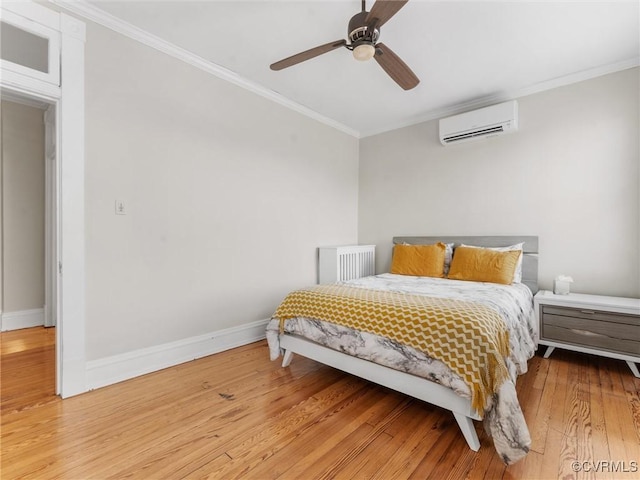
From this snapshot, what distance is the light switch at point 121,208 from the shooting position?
2.20 metres

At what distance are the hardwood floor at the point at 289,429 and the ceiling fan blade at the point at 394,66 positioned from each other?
2.21m

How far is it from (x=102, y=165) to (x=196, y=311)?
133cm

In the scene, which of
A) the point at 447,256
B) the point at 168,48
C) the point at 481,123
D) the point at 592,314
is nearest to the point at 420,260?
the point at 447,256

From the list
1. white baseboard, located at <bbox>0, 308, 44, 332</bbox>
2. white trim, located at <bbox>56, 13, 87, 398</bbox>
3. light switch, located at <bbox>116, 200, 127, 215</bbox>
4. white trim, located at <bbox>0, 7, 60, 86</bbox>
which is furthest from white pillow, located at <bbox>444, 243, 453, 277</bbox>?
white baseboard, located at <bbox>0, 308, 44, 332</bbox>

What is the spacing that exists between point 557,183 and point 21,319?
232 inches

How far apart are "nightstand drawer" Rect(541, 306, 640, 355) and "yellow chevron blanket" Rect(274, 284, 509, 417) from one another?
1.24 m

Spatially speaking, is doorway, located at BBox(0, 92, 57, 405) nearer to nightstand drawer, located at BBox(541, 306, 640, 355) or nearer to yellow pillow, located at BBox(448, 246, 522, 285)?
yellow pillow, located at BBox(448, 246, 522, 285)

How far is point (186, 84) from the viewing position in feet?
8.45

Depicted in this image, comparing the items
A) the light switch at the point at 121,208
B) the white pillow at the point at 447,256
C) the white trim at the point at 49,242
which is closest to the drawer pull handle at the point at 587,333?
the white pillow at the point at 447,256

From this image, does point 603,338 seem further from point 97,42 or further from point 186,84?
point 97,42

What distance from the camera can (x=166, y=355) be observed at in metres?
2.44

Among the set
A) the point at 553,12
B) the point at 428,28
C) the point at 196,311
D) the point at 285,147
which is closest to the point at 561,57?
the point at 553,12

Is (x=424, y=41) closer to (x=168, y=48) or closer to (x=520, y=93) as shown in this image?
(x=520, y=93)

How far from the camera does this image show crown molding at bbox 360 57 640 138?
2.67m
